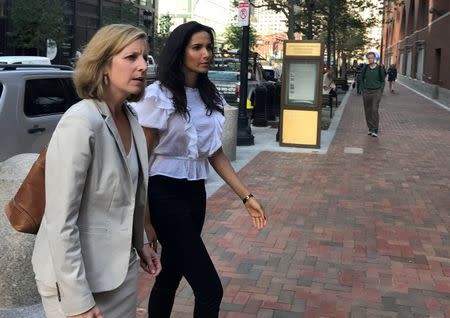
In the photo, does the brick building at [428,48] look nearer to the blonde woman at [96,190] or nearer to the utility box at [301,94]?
the utility box at [301,94]

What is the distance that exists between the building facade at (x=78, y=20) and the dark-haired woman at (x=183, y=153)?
3150 cm

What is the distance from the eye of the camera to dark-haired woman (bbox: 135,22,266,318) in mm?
2779

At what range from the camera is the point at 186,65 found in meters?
2.88

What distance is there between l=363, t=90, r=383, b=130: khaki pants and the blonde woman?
1206cm

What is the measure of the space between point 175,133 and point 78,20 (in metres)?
40.4

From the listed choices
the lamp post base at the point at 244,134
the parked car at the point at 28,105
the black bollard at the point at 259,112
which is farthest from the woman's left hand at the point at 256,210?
the black bollard at the point at 259,112

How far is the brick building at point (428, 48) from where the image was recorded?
28.1 metres

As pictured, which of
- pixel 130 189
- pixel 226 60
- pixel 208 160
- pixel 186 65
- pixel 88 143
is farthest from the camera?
pixel 226 60

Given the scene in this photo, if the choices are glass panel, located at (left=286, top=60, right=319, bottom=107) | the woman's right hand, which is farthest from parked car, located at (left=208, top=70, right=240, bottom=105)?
the woman's right hand

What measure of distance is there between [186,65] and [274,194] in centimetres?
478

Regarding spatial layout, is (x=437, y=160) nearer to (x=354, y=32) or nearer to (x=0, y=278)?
(x=0, y=278)

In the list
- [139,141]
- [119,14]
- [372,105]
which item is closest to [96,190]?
[139,141]

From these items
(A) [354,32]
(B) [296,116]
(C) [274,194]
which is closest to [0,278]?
(C) [274,194]

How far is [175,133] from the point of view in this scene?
2.84 meters
